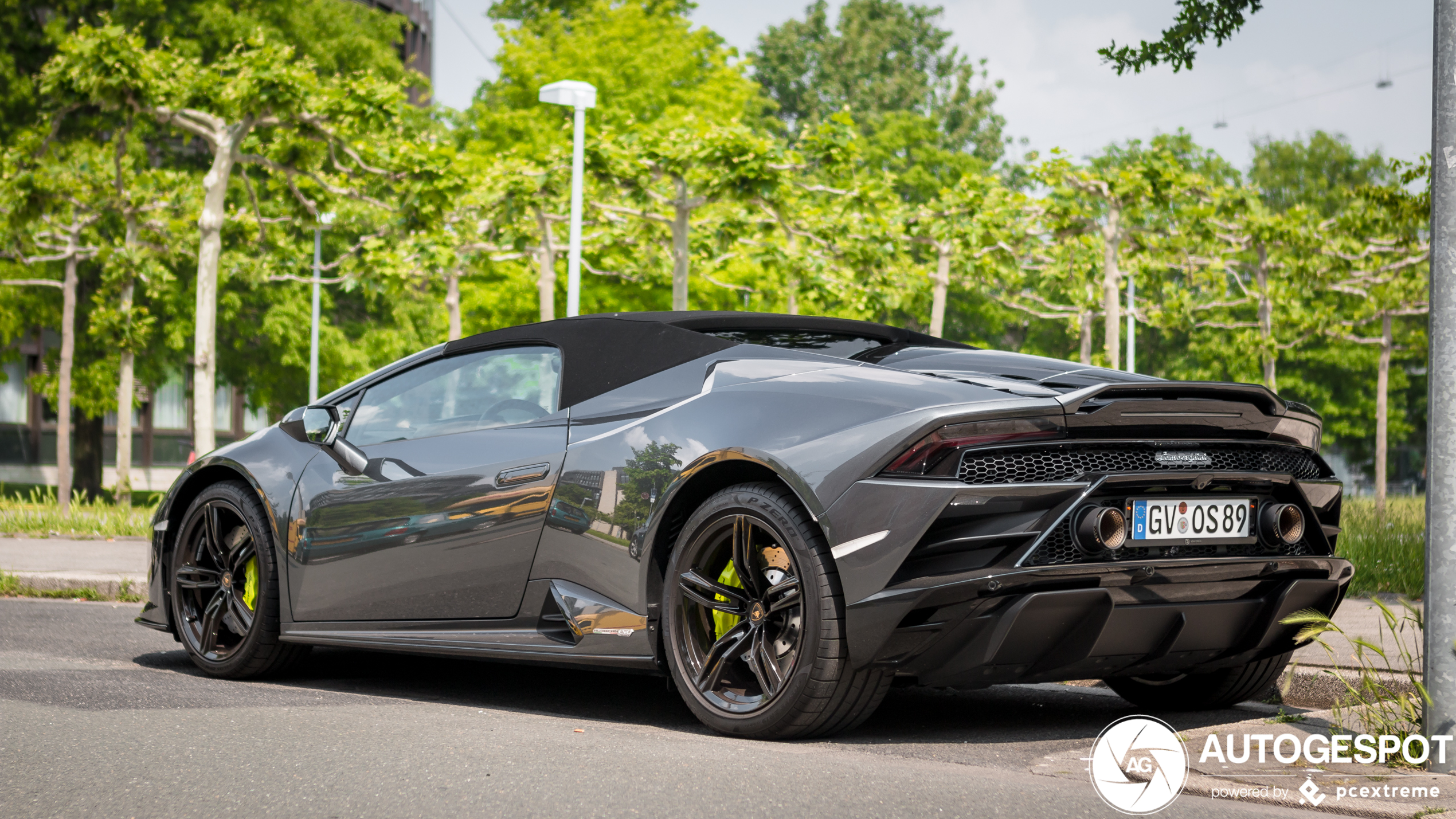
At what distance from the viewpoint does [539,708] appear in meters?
5.11

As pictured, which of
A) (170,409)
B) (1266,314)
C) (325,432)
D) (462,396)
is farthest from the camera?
(170,409)

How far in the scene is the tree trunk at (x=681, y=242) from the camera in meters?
15.8

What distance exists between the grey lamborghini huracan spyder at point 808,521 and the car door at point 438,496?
0.01m

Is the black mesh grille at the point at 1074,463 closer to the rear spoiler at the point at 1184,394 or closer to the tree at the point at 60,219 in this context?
the rear spoiler at the point at 1184,394

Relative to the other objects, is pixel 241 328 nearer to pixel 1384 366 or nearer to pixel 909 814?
pixel 1384 366

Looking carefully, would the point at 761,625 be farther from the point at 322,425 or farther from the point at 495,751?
the point at 322,425

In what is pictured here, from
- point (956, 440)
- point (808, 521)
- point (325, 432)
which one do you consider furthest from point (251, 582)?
point (956, 440)

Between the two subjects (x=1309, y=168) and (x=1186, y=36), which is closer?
(x=1186, y=36)

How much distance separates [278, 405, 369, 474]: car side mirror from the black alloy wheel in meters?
1.74

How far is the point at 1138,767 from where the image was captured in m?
3.72

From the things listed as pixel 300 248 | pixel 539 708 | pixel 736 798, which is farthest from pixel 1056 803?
pixel 300 248

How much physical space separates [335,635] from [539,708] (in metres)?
0.84

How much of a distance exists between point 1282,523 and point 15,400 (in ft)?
130

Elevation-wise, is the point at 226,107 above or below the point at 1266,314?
above
